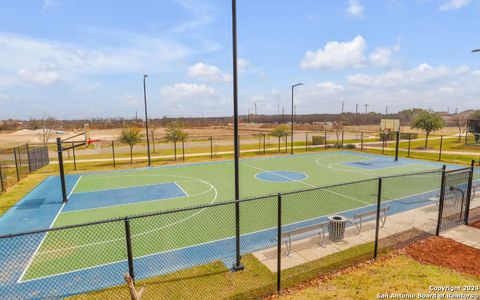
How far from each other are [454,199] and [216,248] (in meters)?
8.94

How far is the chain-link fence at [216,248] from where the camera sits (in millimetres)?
7148

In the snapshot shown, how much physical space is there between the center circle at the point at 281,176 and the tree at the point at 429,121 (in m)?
24.7

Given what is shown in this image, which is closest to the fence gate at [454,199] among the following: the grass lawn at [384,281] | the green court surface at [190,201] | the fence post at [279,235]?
the grass lawn at [384,281]

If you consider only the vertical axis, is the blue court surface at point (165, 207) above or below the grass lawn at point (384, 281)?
below

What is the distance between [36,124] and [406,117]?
171m

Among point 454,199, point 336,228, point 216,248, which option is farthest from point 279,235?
point 454,199

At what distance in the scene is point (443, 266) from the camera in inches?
297

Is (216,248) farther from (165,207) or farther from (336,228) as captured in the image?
(165,207)

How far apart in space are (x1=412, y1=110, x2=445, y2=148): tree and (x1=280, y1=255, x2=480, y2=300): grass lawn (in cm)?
3524

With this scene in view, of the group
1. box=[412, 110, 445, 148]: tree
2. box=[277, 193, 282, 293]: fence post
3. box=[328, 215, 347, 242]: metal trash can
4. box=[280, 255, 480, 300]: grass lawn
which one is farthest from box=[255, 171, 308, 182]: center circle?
box=[412, 110, 445, 148]: tree

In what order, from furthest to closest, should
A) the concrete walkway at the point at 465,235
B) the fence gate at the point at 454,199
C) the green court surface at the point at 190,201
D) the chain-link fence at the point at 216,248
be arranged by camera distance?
the fence gate at the point at 454,199, the green court surface at the point at 190,201, the concrete walkway at the point at 465,235, the chain-link fence at the point at 216,248

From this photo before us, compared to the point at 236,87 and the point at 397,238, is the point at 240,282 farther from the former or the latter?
the point at 397,238

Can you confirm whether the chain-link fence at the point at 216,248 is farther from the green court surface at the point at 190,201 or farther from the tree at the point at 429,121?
the tree at the point at 429,121

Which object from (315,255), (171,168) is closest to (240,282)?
(315,255)
